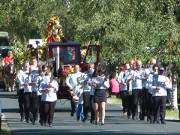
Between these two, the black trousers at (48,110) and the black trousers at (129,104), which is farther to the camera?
the black trousers at (129,104)

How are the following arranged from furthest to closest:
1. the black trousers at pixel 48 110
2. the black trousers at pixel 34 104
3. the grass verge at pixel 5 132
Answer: the black trousers at pixel 34 104
the black trousers at pixel 48 110
the grass verge at pixel 5 132

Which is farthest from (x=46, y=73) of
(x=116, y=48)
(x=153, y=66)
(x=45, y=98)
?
(x=116, y=48)

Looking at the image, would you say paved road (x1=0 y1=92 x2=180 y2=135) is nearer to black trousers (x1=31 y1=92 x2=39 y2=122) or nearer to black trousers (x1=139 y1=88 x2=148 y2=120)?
black trousers (x1=31 y1=92 x2=39 y2=122)

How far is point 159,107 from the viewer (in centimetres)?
2859

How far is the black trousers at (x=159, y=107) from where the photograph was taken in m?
28.5

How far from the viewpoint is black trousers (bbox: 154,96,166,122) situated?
28.5 metres

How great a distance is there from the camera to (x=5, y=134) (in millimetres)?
22969

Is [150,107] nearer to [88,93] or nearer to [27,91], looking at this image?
[88,93]

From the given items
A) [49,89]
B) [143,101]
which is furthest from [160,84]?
[49,89]

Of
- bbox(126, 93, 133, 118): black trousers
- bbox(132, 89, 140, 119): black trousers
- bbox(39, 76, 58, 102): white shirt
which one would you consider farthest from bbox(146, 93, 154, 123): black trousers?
bbox(39, 76, 58, 102): white shirt

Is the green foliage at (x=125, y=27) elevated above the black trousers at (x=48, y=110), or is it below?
above

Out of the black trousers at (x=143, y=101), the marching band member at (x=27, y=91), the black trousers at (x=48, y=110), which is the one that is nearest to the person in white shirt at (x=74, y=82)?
the marching band member at (x=27, y=91)

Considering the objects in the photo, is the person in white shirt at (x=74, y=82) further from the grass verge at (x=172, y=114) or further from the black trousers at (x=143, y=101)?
the grass verge at (x=172, y=114)

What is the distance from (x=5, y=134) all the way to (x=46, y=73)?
4647 millimetres
